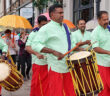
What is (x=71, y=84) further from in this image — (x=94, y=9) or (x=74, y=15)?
(x=74, y=15)

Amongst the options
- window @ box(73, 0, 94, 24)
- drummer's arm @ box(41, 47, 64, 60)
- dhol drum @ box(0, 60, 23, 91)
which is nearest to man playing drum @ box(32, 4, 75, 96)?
drummer's arm @ box(41, 47, 64, 60)

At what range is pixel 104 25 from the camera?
5.39 metres

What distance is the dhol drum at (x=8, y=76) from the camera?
5871mm

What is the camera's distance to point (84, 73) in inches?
160

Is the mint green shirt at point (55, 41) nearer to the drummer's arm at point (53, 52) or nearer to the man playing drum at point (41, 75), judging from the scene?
the drummer's arm at point (53, 52)

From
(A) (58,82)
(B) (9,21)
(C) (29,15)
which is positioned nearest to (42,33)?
(A) (58,82)

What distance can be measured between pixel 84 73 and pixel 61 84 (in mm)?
436

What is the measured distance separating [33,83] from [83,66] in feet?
7.66

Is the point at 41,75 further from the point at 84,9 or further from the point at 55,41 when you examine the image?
the point at 84,9

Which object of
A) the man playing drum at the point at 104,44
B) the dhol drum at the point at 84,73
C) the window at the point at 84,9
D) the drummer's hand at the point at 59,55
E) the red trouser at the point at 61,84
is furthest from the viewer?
the window at the point at 84,9

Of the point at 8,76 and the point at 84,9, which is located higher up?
the point at 84,9

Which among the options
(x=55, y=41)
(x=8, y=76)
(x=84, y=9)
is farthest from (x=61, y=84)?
(x=84, y=9)

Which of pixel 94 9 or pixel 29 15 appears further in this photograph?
pixel 29 15

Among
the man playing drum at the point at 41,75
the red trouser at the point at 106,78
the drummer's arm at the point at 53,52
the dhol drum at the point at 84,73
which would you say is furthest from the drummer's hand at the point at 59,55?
the man playing drum at the point at 41,75
